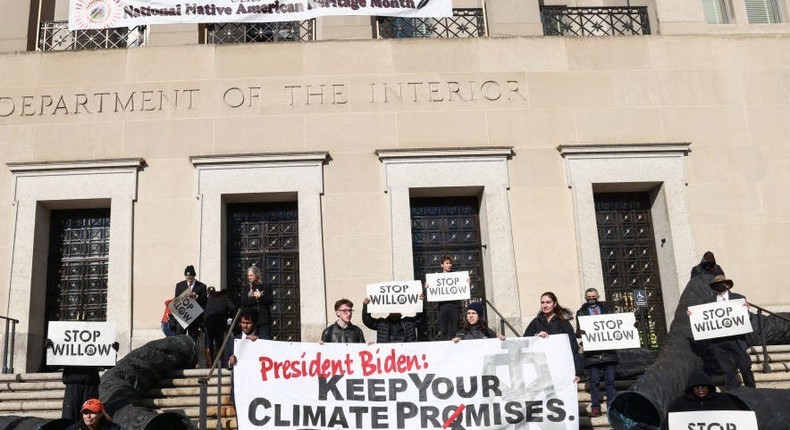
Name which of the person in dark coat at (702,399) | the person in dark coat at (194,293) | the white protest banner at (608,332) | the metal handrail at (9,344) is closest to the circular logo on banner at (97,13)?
the person in dark coat at (194,293)

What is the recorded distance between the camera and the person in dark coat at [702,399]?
787 cm

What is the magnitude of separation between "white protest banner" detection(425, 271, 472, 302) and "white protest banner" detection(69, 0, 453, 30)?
617 cm

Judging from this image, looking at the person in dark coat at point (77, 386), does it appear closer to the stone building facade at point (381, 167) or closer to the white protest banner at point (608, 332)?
the stone building facade at point (381, 167)

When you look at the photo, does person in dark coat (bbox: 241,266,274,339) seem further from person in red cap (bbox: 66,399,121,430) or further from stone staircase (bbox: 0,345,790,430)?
person in red cap (bbox: 66,399,121,430)

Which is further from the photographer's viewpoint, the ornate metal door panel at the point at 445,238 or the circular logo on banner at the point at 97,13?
the circular logo on banner at the point at 97,13

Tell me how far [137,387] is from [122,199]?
17.3ft

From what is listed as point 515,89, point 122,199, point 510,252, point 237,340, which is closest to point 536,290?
point 510,252

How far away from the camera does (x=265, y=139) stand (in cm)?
1588

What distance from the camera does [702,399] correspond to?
26.3ft

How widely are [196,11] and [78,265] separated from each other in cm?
566

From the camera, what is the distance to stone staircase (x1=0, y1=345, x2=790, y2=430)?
36.0 feet

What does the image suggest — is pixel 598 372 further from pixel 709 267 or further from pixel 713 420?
pixel 713 420

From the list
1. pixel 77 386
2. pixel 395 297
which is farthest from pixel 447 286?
pixel 77 386

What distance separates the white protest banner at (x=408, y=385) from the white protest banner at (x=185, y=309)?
141 inches
